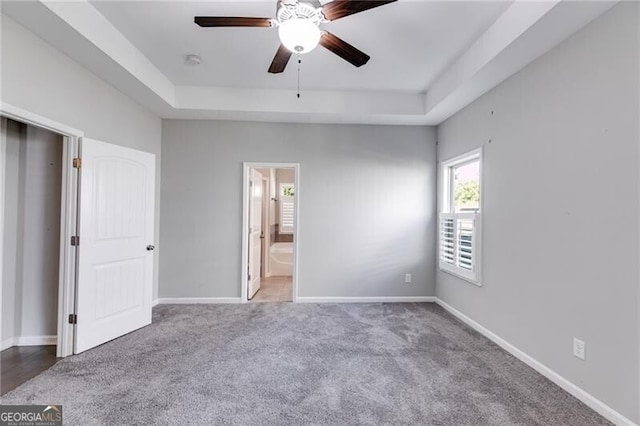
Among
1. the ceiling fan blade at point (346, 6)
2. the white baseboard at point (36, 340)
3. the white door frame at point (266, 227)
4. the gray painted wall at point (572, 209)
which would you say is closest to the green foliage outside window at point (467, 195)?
the gray painted wall at point (572, 209)

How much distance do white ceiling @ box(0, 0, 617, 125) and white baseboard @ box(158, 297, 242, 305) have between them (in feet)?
8.18

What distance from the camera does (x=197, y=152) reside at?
417cm

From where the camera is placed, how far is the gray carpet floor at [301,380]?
1.88 m

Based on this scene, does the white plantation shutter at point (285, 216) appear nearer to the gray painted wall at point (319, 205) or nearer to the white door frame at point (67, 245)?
the gray painted wall at point (319, 205)

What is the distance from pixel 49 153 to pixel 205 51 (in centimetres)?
176

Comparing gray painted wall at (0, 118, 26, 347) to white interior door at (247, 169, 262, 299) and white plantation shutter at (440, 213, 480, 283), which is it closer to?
white interior door at (247, 169, 262, 299)

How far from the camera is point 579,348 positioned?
2.08 meters

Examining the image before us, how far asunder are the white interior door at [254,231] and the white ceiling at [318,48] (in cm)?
143

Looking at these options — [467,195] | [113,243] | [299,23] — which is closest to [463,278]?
[467,195]

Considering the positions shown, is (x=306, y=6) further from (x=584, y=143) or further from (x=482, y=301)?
(x=482, y=301)

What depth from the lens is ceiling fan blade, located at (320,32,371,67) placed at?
204 centimetres

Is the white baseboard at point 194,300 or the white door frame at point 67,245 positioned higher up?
the white door frame at point 67,245

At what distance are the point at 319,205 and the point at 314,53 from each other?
197 centimetres

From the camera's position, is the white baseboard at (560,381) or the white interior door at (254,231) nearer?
the white baseboard at (560,381)
